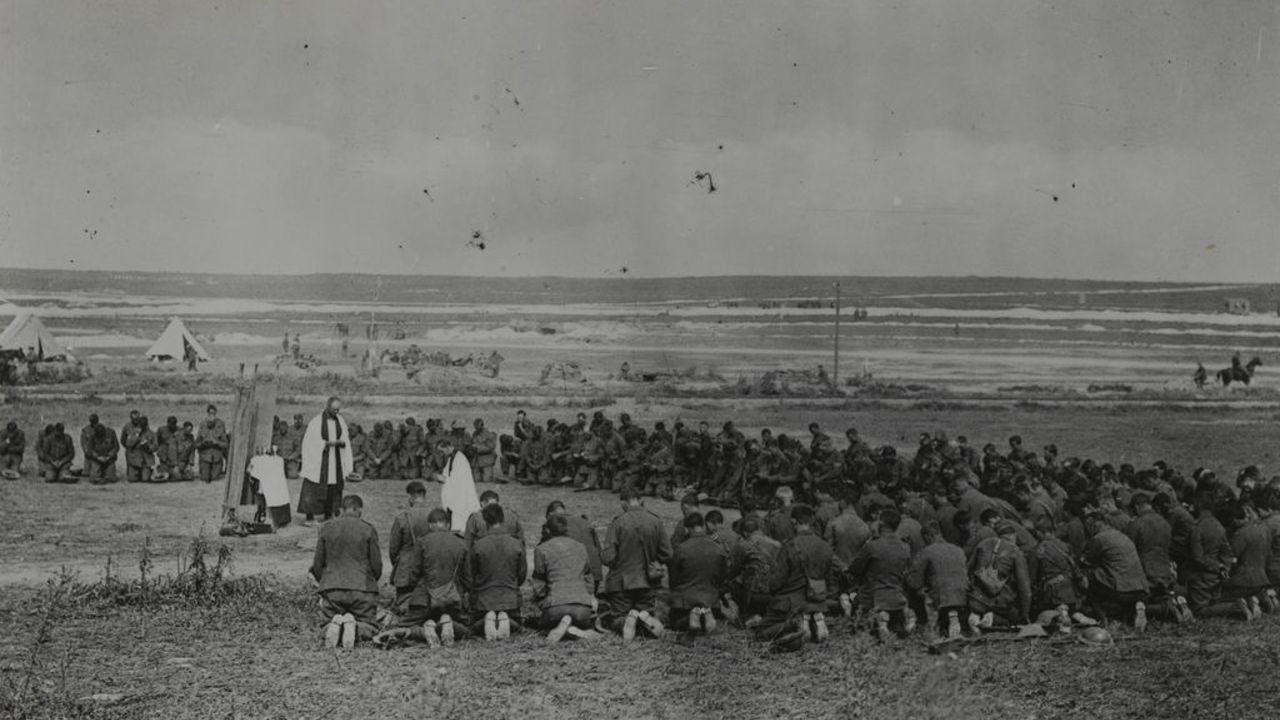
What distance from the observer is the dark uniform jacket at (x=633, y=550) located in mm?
10156

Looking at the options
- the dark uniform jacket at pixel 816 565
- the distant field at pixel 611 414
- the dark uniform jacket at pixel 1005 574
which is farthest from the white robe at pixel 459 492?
the dark uniform jacket at pixel 1005 574

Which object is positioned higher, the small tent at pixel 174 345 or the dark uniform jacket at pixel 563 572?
the small tent at pixel 174 345

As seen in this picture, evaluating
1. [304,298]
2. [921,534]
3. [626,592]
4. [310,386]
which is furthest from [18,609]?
[304,298]

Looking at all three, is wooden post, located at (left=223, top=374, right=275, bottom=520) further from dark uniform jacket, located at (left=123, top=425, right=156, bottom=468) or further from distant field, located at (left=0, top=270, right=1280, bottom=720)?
dark uniform jacket, located at (left=123, top=425, right=156, bottom=468)

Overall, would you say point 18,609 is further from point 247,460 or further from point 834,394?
point 834,394

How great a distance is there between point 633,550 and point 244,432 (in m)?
7.10

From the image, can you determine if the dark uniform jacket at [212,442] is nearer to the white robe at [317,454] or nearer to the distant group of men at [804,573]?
the white robe at [317,454]

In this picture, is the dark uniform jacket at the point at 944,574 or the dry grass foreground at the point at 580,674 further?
the dark uniform jacket at the point at 944,574

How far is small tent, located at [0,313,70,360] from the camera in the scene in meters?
36.7

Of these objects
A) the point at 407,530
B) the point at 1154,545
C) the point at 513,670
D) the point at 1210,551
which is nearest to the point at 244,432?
the point at 407,530

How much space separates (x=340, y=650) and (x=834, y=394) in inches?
1153

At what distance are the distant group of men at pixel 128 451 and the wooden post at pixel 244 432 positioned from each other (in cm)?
474

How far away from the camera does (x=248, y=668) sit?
28.5 feet

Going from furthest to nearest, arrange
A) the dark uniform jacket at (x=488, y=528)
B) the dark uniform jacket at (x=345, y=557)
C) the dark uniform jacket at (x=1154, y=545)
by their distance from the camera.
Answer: the dark uniform jacket at (x=1154, y=545)
the dark uniform jacket at (x=488, y=528)
the dark uniform jacket at (x=345, y=557)
